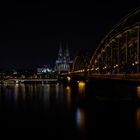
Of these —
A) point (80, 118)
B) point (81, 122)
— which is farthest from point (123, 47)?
point (81, 122)

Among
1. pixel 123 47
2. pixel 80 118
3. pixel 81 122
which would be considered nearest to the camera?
pixel 81 122

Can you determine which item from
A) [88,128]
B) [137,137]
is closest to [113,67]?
[88,128]

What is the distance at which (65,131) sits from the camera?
112ft

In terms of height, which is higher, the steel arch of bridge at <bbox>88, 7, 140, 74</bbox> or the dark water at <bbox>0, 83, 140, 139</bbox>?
the steel arch of bridge at <bbox>88, 7, 140, 74</bbox>

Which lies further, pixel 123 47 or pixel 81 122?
pixel 123 47

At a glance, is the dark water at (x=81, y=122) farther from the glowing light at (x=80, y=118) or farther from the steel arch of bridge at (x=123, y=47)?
the steel arch of bridge at (x=123, y=47)

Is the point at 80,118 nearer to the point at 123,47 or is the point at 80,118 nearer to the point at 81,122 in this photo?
the point at 81,122

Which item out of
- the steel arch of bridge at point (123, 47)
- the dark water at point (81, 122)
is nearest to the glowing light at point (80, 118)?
the dark water at point (81, 122)

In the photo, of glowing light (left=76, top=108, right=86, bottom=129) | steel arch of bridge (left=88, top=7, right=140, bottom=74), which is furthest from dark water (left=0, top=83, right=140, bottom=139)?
steel arch of bridge (left=88, top=7, right=140, bottom=74)

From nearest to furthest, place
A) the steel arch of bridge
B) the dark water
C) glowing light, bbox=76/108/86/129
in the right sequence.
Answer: the dark water < glowing light, bbox=76/108/86/129 < the steel arch of bridge

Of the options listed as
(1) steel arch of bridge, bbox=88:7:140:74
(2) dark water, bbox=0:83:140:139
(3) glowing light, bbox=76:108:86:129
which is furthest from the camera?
(1) steel arch of bridge, bbox=88:7:140:74

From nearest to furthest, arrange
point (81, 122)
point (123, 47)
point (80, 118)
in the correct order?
point (81, 122)
point (80, 118)
point (123, 47)

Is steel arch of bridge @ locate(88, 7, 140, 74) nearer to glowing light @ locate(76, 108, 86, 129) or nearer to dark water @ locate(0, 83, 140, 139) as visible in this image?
dark water @ locate(0, 83, 140, 139)

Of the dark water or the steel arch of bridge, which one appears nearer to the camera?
the dark water
